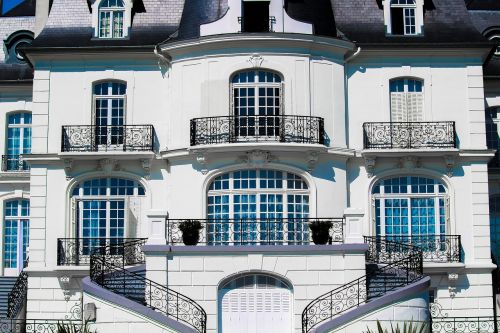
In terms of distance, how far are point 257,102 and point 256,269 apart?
20.3 feet

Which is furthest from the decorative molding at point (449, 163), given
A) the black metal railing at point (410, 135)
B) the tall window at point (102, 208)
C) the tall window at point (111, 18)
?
the tall window at point (111, 18)

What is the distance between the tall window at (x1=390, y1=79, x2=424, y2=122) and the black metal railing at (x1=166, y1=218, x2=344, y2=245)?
4722mm

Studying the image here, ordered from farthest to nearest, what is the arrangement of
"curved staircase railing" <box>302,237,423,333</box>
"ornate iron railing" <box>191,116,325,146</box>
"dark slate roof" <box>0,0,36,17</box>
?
"dark slate roof" <box>0,0,36,17</box>
"ornate iron railing" <box>191,116,325,146</box>
"curved staircase railing" <box>302,237,423,333</box>

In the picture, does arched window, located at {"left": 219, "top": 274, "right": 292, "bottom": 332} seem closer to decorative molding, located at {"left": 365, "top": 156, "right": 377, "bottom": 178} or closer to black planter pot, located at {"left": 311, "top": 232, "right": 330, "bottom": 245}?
black planter pot, located at {"left": 311, "top": 232, "right": 330, "bottom": 245}

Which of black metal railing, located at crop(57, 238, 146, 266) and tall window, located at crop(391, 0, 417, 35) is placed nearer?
black metal railing, located at crop(57, 238, 146, 266)

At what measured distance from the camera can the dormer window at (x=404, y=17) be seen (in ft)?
121

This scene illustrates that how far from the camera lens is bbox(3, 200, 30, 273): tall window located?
40.6 m

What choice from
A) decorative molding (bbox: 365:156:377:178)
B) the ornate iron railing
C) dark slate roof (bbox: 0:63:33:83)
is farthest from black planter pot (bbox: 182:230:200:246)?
dark slate roof (bbox: 0:63:33:83)

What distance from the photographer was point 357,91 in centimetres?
3619

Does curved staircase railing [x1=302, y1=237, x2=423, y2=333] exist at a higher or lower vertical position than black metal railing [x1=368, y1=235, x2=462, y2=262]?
lower

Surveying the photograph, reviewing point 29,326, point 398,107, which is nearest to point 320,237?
point 398,107

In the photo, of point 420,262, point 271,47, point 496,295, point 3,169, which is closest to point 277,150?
point 271,47

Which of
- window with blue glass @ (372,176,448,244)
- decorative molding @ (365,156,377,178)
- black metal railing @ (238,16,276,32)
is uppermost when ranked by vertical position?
black metal railing @ (238,16,276,32)

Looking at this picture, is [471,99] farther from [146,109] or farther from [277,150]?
[146,109]
